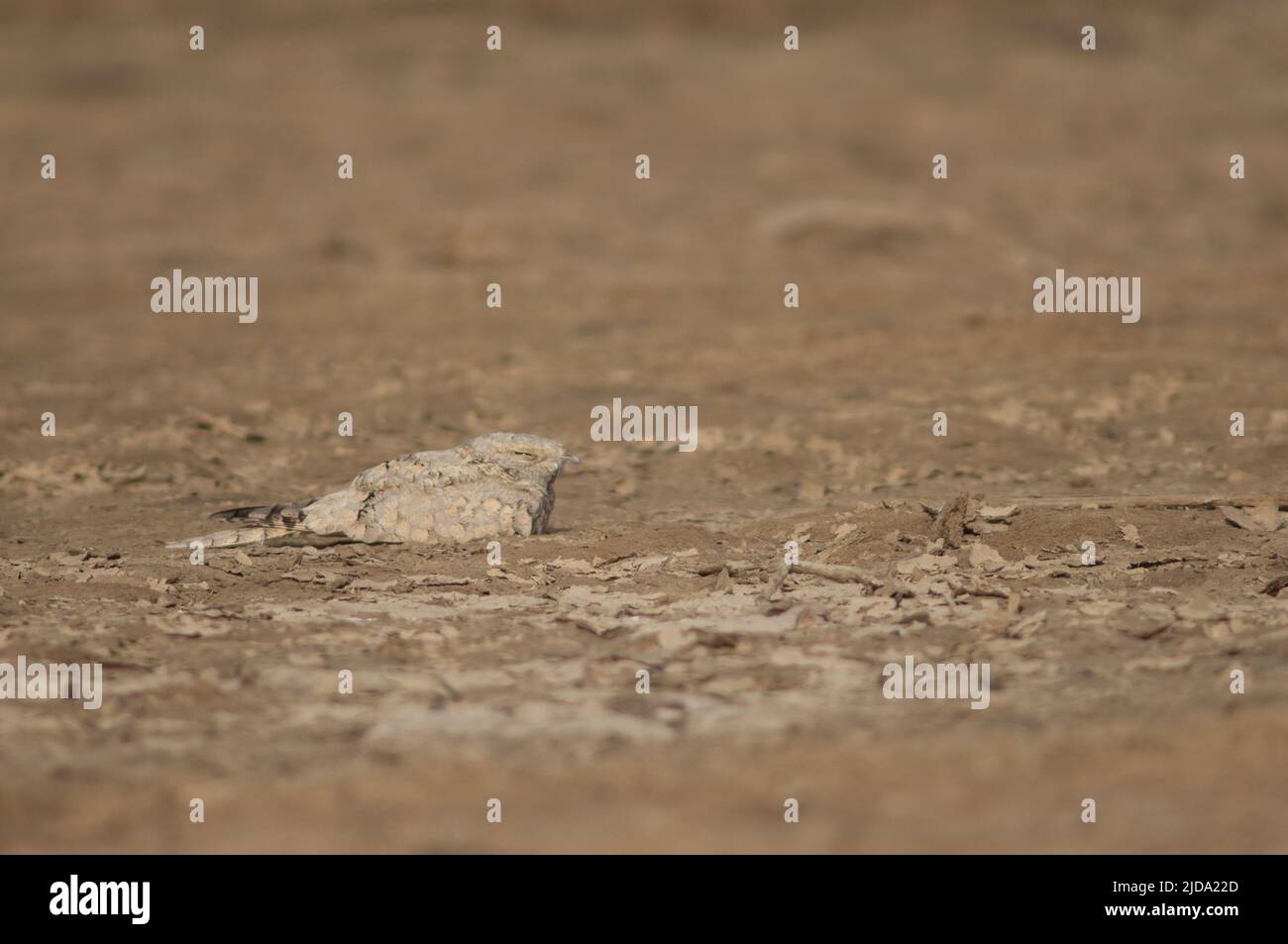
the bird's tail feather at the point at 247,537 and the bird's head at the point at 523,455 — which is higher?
the bird's head at the point at 523,455

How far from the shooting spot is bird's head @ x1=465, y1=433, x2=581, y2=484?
573cm

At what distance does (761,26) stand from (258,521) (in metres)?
12.6

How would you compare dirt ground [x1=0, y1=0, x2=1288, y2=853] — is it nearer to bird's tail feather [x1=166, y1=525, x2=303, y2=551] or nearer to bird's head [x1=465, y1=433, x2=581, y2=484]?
bird's tail feather [x1=166, y1=525, x2=303, y2=551]

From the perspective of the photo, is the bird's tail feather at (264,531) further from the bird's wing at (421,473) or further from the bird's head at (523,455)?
the bird's head at (523,455)

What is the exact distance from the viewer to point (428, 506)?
5.49m

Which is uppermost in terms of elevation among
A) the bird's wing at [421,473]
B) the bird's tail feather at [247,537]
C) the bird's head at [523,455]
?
the bird's head at [523,455]

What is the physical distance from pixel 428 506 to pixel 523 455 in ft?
1.74

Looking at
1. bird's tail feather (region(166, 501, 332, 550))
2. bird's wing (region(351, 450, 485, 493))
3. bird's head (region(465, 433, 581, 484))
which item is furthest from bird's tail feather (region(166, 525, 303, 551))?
bird's head (region(465, 433, 581, 484))

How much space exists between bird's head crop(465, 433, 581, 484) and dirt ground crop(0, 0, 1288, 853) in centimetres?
30

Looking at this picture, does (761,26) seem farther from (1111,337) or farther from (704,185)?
(1111,337)

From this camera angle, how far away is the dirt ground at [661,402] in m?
3.05

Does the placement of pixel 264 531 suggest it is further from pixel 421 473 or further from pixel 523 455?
pixel 523 455

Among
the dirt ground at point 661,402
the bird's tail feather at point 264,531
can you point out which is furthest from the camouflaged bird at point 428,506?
the dirt ground at point 661,402
